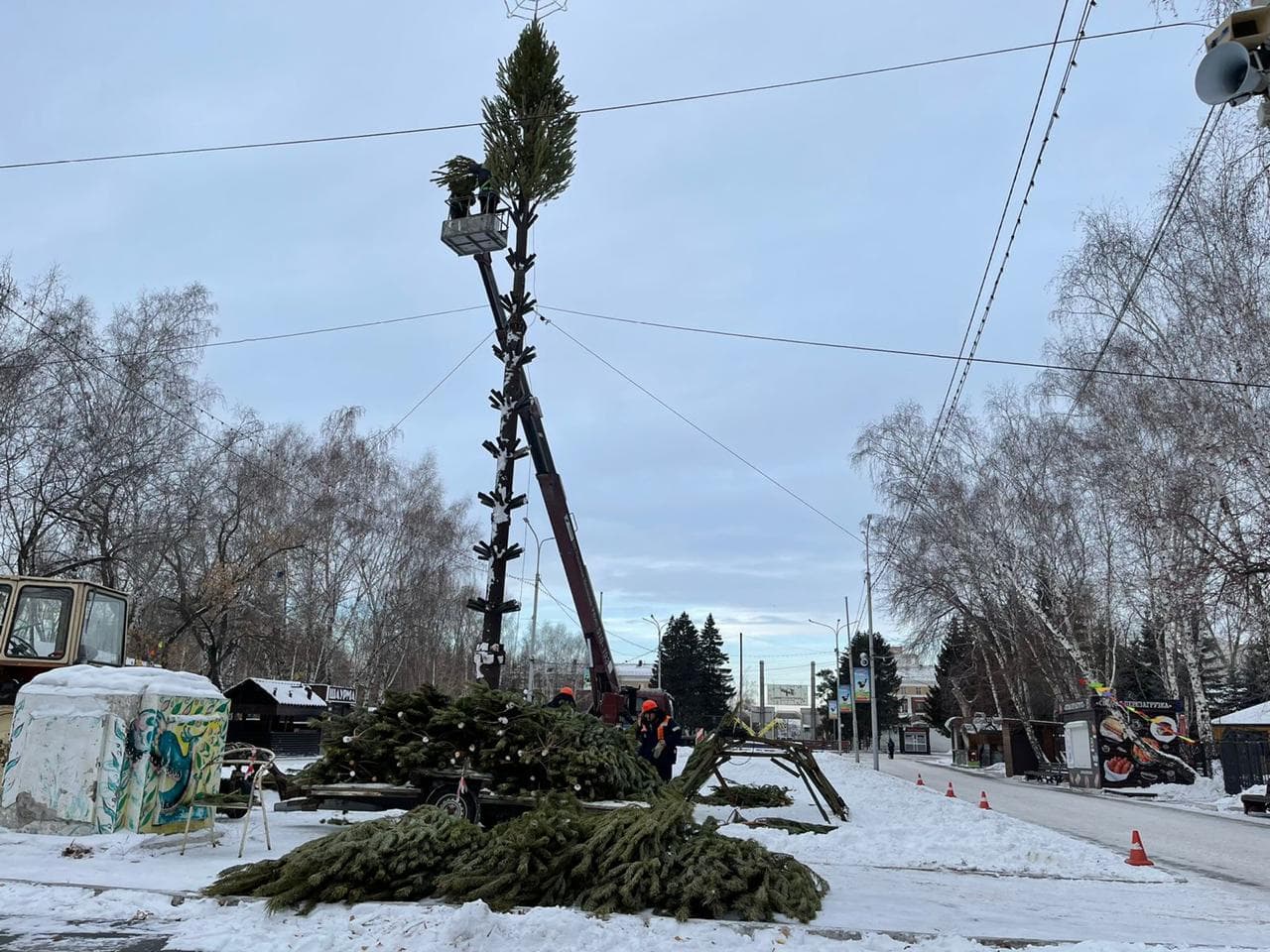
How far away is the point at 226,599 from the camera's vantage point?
3089 cm

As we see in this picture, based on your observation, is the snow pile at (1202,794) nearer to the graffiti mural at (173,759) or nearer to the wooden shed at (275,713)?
the graffiti mural at (173,759)

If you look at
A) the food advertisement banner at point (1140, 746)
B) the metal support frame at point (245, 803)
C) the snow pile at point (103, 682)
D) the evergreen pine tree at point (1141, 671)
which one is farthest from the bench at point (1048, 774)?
the snow pile at point (103, 682)

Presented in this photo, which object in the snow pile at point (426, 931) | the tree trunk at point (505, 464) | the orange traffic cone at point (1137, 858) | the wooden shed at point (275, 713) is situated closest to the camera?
the snow pile at point (426, 931)

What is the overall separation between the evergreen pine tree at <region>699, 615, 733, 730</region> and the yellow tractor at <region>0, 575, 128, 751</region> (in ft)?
219

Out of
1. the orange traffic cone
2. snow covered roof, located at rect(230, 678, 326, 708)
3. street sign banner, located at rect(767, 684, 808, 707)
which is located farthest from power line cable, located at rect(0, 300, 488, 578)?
street sign banner, located at rect(767, 684, 808, 707)

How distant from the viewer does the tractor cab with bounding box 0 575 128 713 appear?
11.2 m

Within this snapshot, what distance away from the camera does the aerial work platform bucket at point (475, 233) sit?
14578 millimetres

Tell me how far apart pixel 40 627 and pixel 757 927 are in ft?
32.7

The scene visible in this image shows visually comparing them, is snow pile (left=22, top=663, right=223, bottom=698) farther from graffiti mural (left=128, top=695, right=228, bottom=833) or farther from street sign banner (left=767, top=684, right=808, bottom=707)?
street sign banner (left=767, top=684, right=808, bottom=707)

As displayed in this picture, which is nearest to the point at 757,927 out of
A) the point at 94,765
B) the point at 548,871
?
the point at 548,871

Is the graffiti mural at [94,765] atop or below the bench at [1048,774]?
atop

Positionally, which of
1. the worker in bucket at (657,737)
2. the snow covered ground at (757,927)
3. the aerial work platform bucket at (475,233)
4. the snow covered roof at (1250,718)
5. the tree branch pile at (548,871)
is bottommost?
the snow covered ground at (757,927)

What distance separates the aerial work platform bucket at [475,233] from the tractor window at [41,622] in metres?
7.70

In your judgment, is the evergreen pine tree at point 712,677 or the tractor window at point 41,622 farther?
the evergreen pine tree at point 712,677
